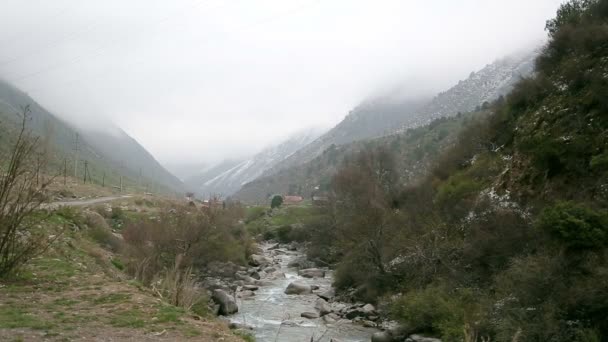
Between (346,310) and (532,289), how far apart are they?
12470 millimetres

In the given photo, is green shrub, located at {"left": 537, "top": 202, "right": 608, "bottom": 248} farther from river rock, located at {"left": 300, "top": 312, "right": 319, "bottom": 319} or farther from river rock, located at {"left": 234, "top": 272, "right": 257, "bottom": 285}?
river rock, located at {"left": 234, "top": 272, "right": 257, "bottom": 285}

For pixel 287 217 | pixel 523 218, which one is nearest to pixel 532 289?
pixel 523 218

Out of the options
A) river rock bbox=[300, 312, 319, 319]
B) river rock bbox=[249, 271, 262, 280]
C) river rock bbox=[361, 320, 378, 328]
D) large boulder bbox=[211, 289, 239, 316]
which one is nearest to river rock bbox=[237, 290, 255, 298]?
large boulder bbox=[211, 289, 239, 316]

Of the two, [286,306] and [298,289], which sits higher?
[286,306]

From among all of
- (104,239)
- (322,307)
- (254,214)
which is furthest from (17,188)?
(254,214)

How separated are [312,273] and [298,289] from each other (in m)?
8.74

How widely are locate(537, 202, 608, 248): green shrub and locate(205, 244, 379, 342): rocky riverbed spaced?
1013 cm

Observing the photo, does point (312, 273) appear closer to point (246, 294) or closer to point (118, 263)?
point (246, 294)

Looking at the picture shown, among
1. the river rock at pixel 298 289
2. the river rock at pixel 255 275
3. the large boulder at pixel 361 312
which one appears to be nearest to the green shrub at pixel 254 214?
the river rock at pixel 255 275

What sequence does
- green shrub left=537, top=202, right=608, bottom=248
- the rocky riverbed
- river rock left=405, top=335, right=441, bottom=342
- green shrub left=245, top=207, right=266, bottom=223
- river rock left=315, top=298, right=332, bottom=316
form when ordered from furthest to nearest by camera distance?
green shrub left=245, top=207, right=266, bottom=223 < river rock left=315, top=298, right=332, bottom=316 < the rocky riverbed < river rock left=405, top=335, right=441, bottom=342 < green shrub left=537, top=202, right=608, bottom=248

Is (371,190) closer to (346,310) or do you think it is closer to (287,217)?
(346,310)

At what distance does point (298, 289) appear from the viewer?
1358 inches

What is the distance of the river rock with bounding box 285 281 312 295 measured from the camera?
34.4m

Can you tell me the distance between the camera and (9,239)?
13.9m
